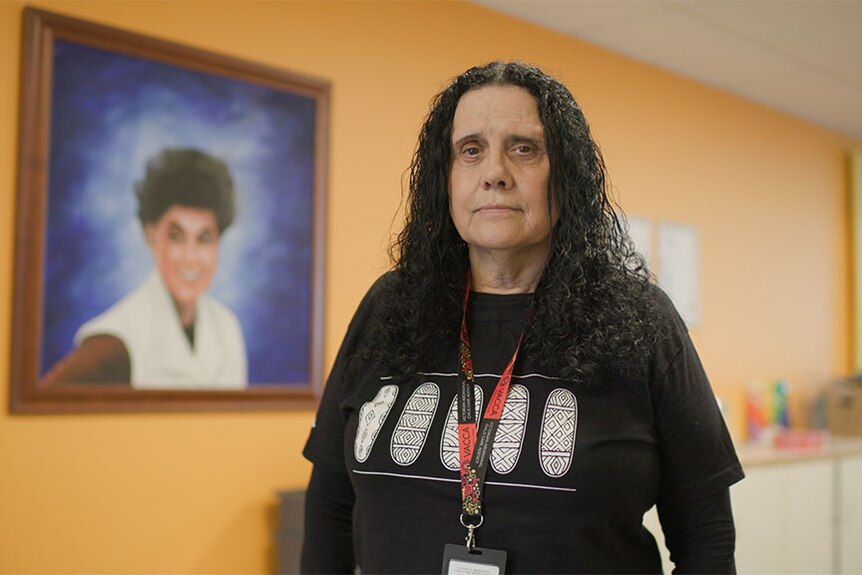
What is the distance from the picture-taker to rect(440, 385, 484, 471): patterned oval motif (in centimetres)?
135

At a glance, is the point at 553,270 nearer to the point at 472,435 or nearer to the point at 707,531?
the point at 472,435

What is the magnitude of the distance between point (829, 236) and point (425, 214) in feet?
15.5

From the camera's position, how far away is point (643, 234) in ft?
14.1

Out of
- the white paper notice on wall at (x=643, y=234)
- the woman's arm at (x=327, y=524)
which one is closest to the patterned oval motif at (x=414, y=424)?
the woman's arm at (x=327, y=524)

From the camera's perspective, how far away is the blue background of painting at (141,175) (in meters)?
2.51

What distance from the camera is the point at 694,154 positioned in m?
4.66

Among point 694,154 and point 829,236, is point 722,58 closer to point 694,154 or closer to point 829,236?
point 694,154

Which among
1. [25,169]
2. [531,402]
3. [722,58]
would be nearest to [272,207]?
[25,169]

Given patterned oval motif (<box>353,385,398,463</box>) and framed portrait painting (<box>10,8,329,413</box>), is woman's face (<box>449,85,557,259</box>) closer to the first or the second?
patterned oval motif (<box>353,385,398,463</box>)

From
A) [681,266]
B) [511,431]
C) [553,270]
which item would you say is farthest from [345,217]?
[681,266]

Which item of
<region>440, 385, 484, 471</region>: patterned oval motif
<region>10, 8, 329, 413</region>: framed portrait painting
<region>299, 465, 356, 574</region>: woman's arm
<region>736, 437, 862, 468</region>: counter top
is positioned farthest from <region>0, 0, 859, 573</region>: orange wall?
<region>440, 385, 484, 471</region>: patterned oval motif

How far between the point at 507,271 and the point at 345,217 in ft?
5.87

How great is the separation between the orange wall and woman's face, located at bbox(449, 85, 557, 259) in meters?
1.51

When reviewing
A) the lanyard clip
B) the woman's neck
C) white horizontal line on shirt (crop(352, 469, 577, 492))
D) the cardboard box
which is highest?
the woman's neck
